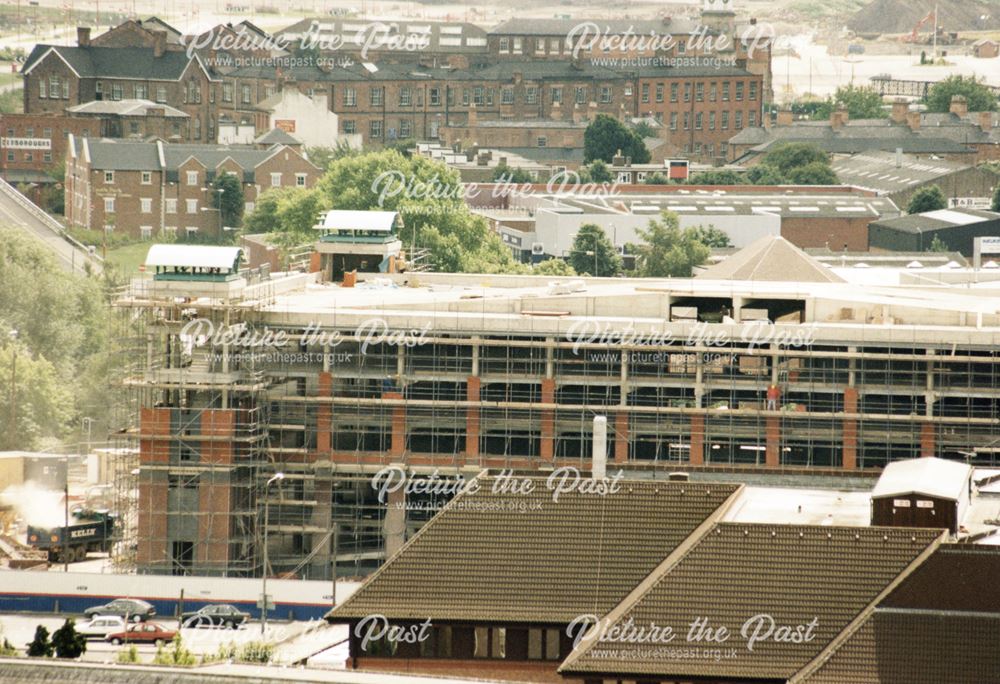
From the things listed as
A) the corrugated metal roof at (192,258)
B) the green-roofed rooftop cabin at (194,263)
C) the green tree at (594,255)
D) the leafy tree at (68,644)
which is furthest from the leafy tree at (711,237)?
the leafy tree at (68,644)

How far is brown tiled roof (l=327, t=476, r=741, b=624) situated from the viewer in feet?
210

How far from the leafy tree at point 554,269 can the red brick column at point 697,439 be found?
6324 centimetres

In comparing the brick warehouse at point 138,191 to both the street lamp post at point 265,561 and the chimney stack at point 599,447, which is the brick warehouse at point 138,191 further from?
the chimney stack at point 599,447

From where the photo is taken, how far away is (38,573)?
292ft

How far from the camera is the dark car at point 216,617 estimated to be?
85.8 metres

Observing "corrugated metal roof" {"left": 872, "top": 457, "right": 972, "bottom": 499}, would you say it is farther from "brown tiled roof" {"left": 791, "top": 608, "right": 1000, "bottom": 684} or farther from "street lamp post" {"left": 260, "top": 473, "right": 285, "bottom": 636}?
"street lamp post" {"left": 260, "top": 473, "right": 285, "bottom": 636}

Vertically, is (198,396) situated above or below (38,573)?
above

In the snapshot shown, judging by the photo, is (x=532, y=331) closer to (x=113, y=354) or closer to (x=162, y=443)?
(x=162, y=443)

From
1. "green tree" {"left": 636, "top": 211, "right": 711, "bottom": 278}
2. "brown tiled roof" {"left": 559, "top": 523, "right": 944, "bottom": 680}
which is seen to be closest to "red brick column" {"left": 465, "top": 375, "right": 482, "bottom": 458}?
"brown tiled roof" {"left": 559, "top": 523, "right": 944, "bottom": 680}

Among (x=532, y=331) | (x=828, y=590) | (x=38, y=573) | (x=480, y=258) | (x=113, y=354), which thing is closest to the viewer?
(x=828, y=590)

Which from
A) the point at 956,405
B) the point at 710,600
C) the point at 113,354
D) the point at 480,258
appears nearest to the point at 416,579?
the point at 710,600

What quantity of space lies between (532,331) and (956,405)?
49.1 ft

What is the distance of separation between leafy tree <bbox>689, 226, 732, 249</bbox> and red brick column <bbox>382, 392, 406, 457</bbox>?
280ft

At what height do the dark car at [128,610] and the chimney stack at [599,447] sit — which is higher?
the chimney stack at [599,447]
